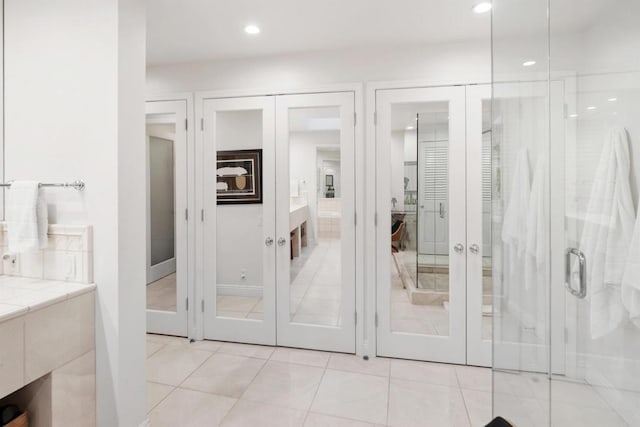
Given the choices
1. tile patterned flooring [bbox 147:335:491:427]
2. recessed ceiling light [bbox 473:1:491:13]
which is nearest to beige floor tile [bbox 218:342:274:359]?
tile patterned flooring [bbox 147:335:491:427]

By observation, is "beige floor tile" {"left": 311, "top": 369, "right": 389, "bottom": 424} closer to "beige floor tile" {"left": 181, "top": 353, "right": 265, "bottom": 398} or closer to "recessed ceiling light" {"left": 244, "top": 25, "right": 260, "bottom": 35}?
"beige floor tile" {"left": 181, "top": 353, "right": 265, "bottom": 398}

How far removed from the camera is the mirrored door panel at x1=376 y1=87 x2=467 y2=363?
253 cm

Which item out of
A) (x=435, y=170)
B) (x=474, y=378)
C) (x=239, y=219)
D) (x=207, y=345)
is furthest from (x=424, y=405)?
(x=239, y=219)

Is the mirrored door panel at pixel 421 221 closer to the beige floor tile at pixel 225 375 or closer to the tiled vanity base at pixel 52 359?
the beige floor tile at pixel 225 375

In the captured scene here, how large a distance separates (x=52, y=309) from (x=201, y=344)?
5.47ft

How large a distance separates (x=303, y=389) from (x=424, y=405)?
2.64ft

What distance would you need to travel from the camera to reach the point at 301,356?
8.66ft

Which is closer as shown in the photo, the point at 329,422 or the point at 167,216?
the point at 329,422

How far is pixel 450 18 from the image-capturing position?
2182mm

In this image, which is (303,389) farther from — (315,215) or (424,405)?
(315,215)

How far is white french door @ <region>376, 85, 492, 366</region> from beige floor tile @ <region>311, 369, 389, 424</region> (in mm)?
407

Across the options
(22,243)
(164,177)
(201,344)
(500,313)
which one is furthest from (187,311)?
(500,313)

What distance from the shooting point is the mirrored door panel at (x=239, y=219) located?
2.79m

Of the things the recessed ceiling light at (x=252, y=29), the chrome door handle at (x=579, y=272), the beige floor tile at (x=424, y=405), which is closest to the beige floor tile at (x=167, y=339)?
the beige floor tile at (x=424, y=405)
